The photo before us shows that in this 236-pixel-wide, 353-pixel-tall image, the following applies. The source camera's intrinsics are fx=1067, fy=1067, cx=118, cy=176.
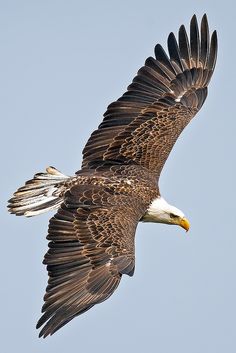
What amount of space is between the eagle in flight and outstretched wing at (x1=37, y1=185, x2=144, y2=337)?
1cm

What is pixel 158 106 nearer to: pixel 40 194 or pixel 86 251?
pixel 40 194

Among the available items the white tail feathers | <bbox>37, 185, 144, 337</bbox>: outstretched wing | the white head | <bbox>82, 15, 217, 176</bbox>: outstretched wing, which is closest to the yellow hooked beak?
the white head

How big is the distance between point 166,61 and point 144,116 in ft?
3.64

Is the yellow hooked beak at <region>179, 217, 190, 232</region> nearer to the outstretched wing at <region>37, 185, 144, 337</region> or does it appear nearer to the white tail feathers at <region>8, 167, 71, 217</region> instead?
the outstretched wing at <region>37, 185, 144, 337</region>

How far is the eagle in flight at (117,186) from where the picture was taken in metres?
11.5

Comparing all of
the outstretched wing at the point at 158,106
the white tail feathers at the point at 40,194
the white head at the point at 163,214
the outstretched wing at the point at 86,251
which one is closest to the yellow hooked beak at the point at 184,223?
the white head at the point at 163,214

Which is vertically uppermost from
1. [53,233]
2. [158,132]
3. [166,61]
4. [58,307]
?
[166,61]

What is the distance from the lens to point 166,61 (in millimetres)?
14891

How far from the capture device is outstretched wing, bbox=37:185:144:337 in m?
11.2

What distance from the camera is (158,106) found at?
14469mm

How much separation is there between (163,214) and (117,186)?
86 cm

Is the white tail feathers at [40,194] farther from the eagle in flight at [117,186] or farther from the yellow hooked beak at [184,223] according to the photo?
the yellow hooked beak at [184,223]

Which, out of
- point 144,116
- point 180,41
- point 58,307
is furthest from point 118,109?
point 58,307

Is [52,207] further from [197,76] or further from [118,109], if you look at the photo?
[197,76]
